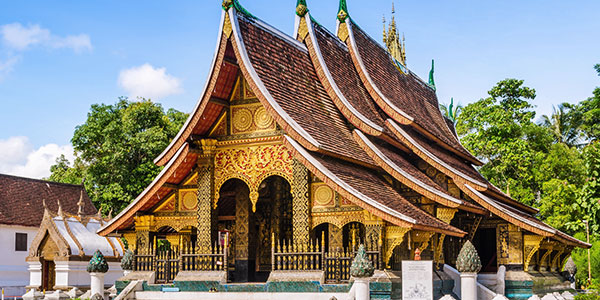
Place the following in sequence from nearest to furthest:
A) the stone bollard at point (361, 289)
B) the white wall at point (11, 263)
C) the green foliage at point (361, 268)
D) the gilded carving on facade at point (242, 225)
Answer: the green foliage at point (361, 268), the stone bollard at point (361, 289), the gilded carving on facade at point (242, 225), the white wall at point (11, 263)

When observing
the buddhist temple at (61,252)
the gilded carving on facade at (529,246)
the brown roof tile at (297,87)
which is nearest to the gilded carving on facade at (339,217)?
the brown roof tile at (297,87)

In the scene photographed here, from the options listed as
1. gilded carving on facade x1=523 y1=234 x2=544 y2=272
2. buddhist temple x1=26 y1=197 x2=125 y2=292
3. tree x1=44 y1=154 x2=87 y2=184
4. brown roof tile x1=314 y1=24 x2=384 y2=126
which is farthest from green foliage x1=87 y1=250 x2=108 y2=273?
tree x1=44 y1=154 x2=87 y2=184

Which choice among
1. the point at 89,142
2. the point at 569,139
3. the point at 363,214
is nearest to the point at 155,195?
the point at 363,214

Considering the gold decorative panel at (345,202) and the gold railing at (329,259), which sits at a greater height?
the gold decorative panel at (345,202)

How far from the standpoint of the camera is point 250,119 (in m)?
15.6

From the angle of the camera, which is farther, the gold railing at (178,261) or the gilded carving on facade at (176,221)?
the gilded carving on facade at (176,221)

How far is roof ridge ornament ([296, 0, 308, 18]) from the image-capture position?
17375 millimetres

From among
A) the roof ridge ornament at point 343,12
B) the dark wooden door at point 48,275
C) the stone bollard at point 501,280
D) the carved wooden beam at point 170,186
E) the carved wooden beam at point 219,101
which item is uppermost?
the roof ridge ornament at point 343,12

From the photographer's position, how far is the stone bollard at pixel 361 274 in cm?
1209

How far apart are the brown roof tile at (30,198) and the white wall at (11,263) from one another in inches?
18.4

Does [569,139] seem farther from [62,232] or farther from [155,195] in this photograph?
[155,195]

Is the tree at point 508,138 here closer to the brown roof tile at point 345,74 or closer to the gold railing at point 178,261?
the brown roof tile at point 345,74

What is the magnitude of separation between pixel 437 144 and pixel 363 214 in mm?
7745

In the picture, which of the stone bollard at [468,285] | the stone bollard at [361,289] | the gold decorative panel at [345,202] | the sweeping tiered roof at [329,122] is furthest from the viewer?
the sweeping tiered roof at [329,122]
